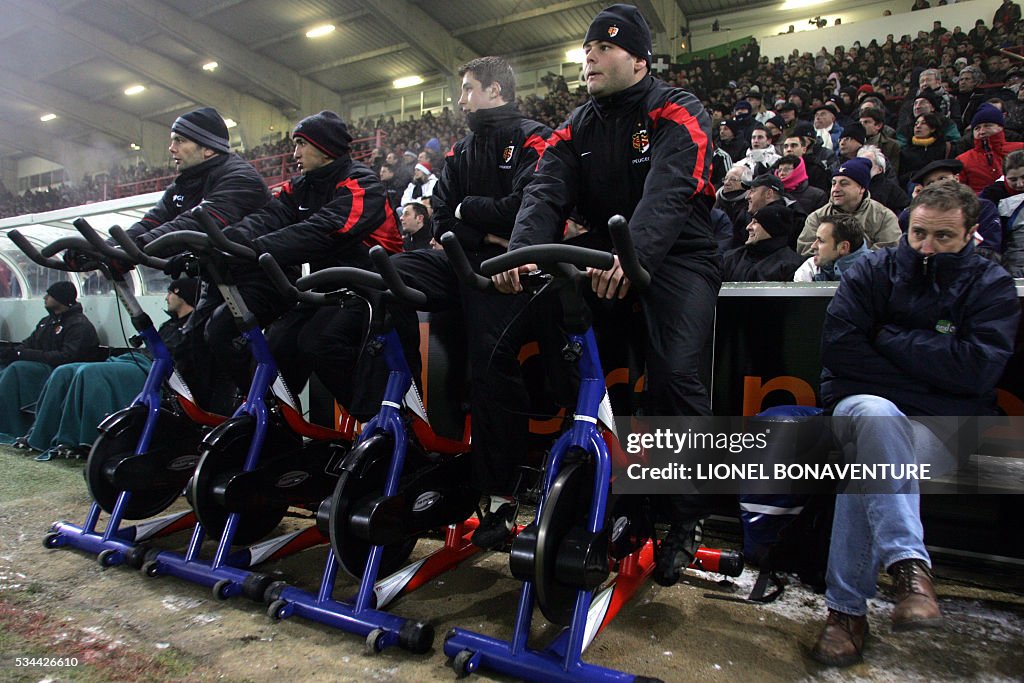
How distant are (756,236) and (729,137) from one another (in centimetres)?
513

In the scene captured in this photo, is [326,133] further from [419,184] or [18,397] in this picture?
[419,184]

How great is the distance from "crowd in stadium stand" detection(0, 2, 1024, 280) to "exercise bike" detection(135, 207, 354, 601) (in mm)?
3192

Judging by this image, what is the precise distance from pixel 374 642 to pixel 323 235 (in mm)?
1649

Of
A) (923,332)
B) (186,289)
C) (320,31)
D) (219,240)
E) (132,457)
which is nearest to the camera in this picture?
(923,332)

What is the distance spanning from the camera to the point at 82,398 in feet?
15.2

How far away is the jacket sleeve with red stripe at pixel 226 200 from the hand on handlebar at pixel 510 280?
1.77 m

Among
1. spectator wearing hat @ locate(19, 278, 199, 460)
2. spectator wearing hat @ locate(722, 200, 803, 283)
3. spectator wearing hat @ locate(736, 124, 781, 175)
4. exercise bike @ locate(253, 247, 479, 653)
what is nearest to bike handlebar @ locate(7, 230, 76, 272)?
exercise bike @ locate(253, 247, 479, 653)

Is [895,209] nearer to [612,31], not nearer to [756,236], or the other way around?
[756,236]

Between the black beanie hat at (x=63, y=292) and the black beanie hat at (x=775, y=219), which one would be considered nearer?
the black beanie hat at (x=775, y=219)

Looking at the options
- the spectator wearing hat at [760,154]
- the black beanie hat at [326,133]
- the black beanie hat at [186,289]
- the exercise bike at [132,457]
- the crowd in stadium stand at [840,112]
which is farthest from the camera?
the spectator wearing hat at [760,154]

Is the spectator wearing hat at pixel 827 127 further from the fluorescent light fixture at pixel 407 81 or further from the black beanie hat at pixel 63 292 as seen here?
the fluorescent light fixture at pixel 407 81

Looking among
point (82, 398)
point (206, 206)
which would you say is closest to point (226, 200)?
point (206, 206)

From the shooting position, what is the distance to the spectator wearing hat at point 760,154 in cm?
712

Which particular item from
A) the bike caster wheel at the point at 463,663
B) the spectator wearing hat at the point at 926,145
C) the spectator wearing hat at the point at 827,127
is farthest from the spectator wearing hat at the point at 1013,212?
the spectator wearing hat at the point at 827,127
